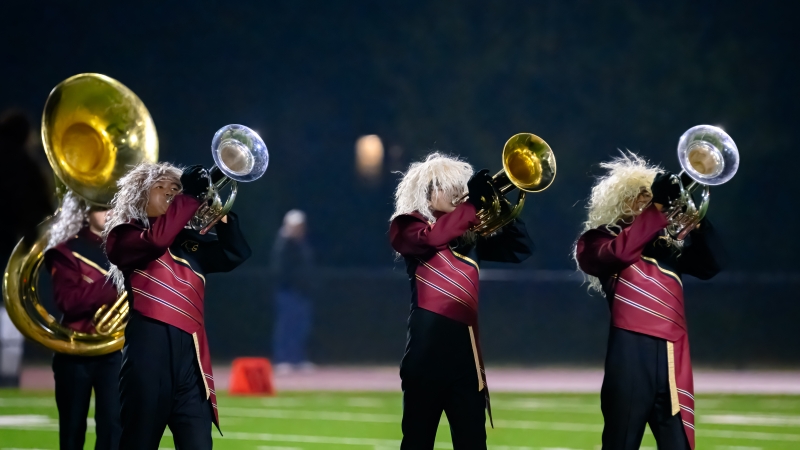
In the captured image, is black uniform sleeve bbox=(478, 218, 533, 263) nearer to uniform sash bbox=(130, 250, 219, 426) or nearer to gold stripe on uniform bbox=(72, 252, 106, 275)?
uniform sash bbox=(130, 250, 219, 426)

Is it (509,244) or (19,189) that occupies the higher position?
(509,244)

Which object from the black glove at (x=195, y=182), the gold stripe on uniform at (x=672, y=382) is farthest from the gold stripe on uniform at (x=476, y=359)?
the black glove at (x=195, y=182)

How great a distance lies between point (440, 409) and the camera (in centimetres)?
459

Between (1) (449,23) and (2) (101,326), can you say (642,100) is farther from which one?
(2) (101,326)

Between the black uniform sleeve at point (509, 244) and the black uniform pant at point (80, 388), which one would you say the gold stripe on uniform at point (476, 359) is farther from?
the black uniform pant at point (80, 388)

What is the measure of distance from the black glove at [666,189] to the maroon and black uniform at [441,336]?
0.68 m

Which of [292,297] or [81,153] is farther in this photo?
[292,297]

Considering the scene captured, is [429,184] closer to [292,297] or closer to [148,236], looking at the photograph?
[148,236]

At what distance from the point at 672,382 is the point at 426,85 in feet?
40.6

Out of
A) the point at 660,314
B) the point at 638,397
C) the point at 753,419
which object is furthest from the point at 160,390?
the point at 753,419

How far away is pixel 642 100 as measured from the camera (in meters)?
16.4

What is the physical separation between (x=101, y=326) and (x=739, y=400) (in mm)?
6368

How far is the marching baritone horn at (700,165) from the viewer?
4289 mm

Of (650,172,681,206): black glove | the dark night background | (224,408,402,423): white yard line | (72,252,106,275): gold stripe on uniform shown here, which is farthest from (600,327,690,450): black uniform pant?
the dark night background
